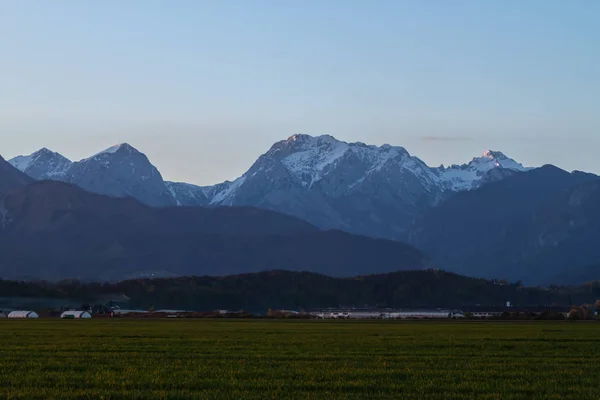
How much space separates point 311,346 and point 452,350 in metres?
8.18

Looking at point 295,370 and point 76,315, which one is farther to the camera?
point 76,315

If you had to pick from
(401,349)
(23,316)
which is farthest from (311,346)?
(23,316)

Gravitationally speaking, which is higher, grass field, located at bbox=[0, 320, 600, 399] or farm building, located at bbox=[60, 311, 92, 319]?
farm building, located at bbox=[60, 311, 92, 319]

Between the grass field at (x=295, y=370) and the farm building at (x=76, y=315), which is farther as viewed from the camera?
the farm building at (x=76, y=315)

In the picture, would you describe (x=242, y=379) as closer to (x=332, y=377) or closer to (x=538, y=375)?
(x=332, y=377)

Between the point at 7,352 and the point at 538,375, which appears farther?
the point at 7,352

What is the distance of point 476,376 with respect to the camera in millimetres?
42312

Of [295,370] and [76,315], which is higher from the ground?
[76,315]

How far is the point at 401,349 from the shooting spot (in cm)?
Answer: 5844

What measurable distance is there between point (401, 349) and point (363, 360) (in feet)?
30.1

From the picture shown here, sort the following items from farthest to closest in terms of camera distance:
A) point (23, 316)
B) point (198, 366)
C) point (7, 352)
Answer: point (23, 316), point (7, 352), point (198, 366)

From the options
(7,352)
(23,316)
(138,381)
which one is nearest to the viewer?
(138,381)

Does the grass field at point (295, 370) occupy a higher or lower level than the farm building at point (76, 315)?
lower

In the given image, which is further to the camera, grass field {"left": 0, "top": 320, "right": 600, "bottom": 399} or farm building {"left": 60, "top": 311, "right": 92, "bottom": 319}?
farm building {"left": 60, "top": 311, "right": 92, "bottom": 319}
